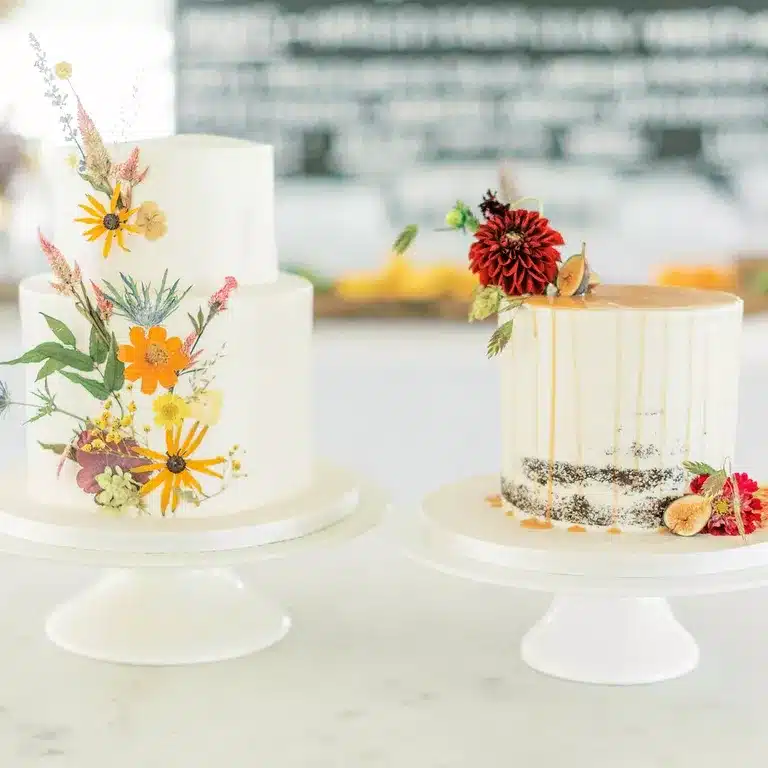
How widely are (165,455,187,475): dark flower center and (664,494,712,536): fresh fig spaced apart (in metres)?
0.47

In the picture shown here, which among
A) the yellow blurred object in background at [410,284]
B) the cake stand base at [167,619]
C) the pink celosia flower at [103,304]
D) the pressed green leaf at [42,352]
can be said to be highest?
the pink celosia flower at [103,304]

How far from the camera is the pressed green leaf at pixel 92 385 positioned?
121 cm

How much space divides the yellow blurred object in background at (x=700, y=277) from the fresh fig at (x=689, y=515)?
1513 mm

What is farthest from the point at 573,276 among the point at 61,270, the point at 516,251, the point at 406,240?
the point at 61,270

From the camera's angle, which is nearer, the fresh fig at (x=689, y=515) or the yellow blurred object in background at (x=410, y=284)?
the fresh fig at (x=689, y=515)

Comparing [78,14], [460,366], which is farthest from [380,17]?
[460,366]

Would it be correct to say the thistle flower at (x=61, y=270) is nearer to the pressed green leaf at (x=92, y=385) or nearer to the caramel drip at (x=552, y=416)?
the pressed green leaf at (x=92, y=385)

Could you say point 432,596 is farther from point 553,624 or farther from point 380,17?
point 380,17

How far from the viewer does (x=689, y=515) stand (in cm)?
115

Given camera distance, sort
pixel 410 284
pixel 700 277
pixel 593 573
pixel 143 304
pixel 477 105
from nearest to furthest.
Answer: pixel 593 573
pixel 143 304
pixel 700 277
pixel 410 284
pixel 477 105

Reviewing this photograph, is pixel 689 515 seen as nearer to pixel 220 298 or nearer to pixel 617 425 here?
pixel 617 425

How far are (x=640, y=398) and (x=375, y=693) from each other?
369mm

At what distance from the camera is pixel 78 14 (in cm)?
335

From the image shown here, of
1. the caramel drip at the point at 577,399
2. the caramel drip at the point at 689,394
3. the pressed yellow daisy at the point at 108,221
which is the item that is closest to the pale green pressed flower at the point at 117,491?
the pressed yellow daisy at the point at 108,221
